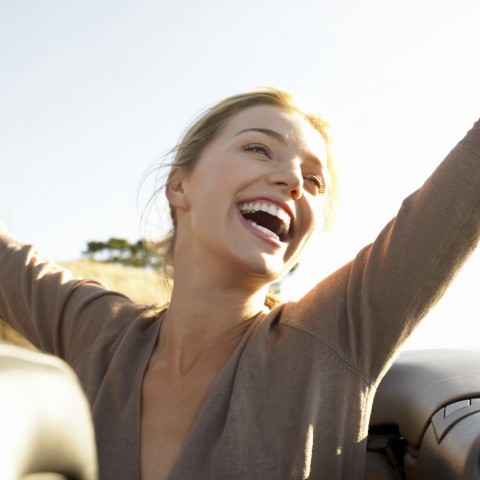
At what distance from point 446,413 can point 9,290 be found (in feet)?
4.16

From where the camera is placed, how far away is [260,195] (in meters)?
1.61

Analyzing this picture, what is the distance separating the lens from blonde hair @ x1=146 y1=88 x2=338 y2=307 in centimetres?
178

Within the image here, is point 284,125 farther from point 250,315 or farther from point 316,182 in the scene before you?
point 250,315

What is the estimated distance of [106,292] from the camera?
1.92 meters

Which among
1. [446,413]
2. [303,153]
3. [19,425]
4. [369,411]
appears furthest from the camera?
[303,153]

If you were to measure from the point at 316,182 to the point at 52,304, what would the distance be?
77 cm

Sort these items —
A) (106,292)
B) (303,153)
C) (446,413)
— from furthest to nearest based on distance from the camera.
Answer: (106,292) < (303,153) < (446,413)

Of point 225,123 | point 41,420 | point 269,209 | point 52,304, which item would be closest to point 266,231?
point 269,209

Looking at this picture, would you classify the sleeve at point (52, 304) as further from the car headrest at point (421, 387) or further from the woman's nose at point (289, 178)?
the car headrest at point (421, 387)

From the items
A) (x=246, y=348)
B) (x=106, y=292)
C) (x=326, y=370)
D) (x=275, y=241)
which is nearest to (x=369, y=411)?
(x=326, y=370)

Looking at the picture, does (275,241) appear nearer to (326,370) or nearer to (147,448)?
(326,370)

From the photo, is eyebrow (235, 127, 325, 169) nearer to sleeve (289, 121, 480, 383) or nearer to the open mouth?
the open mouth

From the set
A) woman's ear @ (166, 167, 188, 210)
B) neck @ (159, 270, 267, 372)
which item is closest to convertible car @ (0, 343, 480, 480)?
neck @ (159, 270, 267, 372)

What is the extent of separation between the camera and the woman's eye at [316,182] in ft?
5.54
